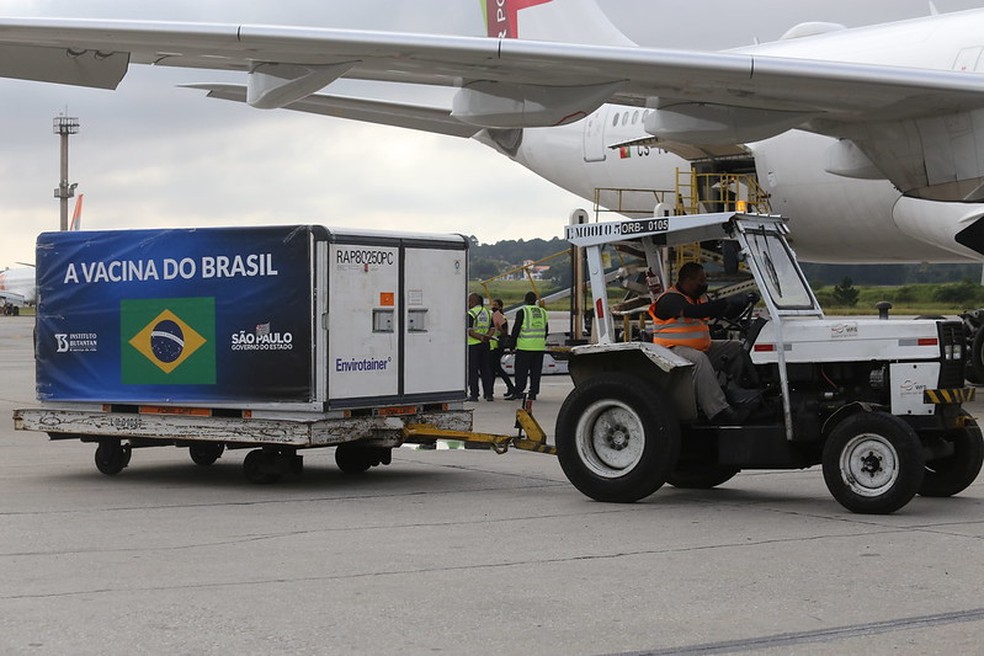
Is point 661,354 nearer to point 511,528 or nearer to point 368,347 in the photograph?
point 511,528

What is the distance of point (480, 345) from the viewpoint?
2228 cm

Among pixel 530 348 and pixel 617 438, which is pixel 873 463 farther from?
pixel 530 348

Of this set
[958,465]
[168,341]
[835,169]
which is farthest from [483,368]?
[958,465]

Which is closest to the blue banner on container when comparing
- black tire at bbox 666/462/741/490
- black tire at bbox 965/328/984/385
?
black tire at bbox 666/462/741/490

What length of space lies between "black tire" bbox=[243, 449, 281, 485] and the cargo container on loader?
0.01 metres

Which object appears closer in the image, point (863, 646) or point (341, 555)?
point (863, 646)

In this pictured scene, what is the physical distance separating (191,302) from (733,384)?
14.6ft

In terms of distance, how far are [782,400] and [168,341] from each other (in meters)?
5.01

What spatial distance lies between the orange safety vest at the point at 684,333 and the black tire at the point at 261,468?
10.7 feet

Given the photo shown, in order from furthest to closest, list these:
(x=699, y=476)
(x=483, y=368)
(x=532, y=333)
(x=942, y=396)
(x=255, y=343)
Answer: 1. (x=483, y=368)
2. (x=532, y=333)
3. (x=255, y=343)
4. (x=699, y=476)
5. (x=942, y=396)

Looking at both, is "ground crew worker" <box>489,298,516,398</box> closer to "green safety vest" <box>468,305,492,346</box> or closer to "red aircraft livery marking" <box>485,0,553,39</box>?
"green safety vest" <box>468,305,492,346</box>

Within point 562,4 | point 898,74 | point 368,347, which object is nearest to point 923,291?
point 562,4

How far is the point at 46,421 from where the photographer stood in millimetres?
11844

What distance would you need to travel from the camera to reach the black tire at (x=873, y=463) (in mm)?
9109
